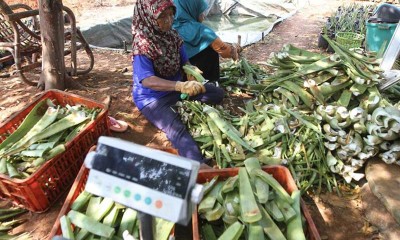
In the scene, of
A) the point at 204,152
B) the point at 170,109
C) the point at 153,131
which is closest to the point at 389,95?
the point at 204,152

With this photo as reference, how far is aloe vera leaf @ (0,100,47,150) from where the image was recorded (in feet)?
7.64

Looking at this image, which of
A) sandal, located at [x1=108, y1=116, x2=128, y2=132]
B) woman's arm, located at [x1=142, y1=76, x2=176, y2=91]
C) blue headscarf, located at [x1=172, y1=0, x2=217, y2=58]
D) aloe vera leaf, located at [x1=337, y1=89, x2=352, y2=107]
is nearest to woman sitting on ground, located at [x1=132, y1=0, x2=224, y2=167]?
woman's arm, located at [x1=142, y1=76, x2=176, y2=91]

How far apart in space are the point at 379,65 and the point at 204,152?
6.45ft

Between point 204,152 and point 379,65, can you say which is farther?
point 379,65

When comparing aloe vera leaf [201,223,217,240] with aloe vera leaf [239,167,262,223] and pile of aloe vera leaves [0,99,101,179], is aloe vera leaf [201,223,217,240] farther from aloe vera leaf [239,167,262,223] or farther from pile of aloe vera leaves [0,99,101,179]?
pile of aloe vera leaves [0,99,101,179]

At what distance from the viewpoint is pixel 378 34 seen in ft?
16.4

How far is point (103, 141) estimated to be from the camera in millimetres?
933

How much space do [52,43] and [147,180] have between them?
326 centimetres

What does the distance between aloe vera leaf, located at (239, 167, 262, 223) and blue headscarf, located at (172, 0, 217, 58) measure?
2120 mm

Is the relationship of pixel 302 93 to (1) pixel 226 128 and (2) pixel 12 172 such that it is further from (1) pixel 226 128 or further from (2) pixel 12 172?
(2) pixel 12 172

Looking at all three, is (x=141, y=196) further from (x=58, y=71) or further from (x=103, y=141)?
(x=58, y=71)

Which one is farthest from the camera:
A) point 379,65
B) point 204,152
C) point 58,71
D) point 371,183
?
point 58,71

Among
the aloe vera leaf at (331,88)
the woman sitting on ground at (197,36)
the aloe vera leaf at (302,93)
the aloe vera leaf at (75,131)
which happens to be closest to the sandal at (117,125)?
the aloe vera leaf at (75,131)

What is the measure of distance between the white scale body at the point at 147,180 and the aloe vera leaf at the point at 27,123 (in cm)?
184
